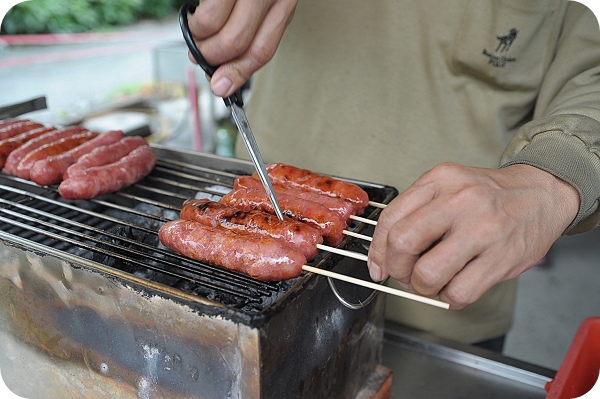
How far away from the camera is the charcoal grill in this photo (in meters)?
1.56

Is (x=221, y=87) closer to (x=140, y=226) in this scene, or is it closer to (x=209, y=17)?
(x=209, y=17)

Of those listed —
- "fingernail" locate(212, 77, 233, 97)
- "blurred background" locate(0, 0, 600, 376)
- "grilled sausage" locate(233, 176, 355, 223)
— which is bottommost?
"blurred background" locate(0, 0, 600, 376)

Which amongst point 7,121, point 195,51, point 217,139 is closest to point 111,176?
point 195,51

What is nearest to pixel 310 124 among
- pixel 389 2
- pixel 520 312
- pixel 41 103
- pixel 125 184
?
pixel 389 2

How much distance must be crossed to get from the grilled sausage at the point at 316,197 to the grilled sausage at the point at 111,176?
1.87 feet

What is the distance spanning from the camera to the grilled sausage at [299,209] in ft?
6.40

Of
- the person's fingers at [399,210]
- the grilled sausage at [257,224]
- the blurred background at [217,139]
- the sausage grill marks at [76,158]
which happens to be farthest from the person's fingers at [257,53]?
the blurred background at [217,139]

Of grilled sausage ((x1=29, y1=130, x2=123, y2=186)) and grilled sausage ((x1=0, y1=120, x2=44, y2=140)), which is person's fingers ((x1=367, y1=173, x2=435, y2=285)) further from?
grilled sausage ((x1=0, y1=120, x2=44, y2=140))

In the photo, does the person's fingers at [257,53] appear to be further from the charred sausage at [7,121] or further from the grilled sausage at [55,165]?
the charred sausage at [7,121]

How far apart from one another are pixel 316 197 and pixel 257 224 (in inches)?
12.5

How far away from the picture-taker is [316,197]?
2.15 meters

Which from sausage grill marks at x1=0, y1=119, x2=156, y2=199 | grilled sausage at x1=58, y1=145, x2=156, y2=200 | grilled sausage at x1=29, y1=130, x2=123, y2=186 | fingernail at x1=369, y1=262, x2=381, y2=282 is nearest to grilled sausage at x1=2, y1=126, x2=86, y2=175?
sausage grill marks at x1=0, y1=119, x2=156, y2=199

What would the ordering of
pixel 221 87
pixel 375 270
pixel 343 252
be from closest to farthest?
1. pixel 375 270
2. pixel 343 252
3. pixel 221 87

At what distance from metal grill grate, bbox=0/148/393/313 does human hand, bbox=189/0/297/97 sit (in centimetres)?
63
